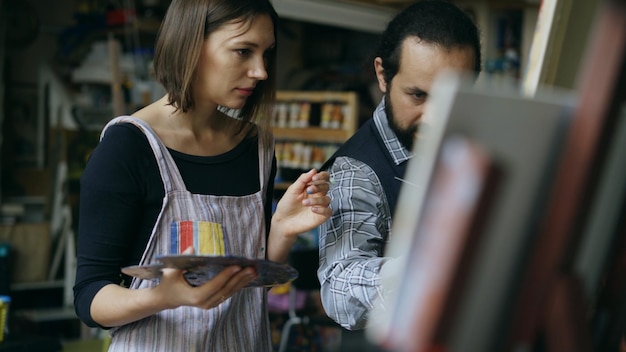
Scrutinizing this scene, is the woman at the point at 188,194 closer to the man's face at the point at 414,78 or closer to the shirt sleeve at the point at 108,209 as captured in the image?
the shirt sleeve at the point at 108,209

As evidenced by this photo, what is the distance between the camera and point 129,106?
16.3 feet

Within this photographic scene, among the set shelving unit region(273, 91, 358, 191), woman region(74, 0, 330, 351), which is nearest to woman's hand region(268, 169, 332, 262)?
woman region(74, 0, 330, 351)

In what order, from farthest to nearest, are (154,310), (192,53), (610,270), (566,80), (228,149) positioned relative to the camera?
(228,149) < (192,53) < (154,310) < (566,80) < (610,270)

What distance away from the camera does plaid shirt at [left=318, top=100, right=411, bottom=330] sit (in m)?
1.45

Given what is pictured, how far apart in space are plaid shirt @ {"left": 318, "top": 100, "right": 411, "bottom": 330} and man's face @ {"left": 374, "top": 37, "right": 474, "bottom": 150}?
36 millimetres

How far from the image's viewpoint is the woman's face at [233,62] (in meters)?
1.61

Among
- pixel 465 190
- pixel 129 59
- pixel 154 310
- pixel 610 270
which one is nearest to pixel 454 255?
pixel 465 190

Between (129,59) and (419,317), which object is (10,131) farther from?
(419,317)

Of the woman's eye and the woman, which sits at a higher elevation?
the woman's eye

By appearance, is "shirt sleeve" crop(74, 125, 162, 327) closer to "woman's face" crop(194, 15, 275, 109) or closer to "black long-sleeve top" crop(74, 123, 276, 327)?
"black long-sleeve top" crop(74, 123, 276, 327)

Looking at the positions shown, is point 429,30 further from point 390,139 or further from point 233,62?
point 233,62

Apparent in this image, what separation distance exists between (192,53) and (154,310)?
523mm

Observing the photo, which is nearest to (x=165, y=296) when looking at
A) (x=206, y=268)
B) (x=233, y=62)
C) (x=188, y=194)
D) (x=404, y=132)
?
(x=206, y=268)

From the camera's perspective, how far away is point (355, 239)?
156 cm
